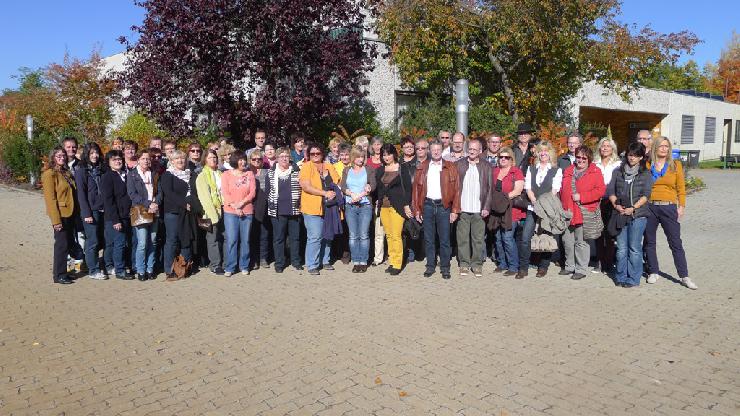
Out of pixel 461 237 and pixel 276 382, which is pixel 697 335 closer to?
pixel 461 237

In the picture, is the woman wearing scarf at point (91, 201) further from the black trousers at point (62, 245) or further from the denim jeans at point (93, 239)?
the black trousers at point (62, 245)

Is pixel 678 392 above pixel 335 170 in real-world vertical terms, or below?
below

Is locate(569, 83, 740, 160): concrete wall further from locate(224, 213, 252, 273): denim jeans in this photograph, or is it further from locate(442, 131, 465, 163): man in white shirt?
locate(224, 213, 252, 273): denim jeans

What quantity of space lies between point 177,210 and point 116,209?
2.51 feet

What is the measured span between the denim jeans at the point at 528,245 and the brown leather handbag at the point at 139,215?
4.97 metres

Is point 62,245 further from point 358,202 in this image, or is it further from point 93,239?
point 358,202

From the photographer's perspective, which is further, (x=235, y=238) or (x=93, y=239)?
(x=235, y=238)

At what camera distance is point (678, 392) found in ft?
14.9

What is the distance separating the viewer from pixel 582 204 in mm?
7746

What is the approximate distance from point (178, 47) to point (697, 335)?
389 inches

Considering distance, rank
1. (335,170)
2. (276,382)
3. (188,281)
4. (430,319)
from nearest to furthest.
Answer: (276,382) < (430,319) < (188,281) < (335,170)

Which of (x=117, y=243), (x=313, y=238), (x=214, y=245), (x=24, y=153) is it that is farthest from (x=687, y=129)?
(x=117, y=243)

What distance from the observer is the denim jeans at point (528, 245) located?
798 cm

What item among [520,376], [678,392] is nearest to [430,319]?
[520,376]
